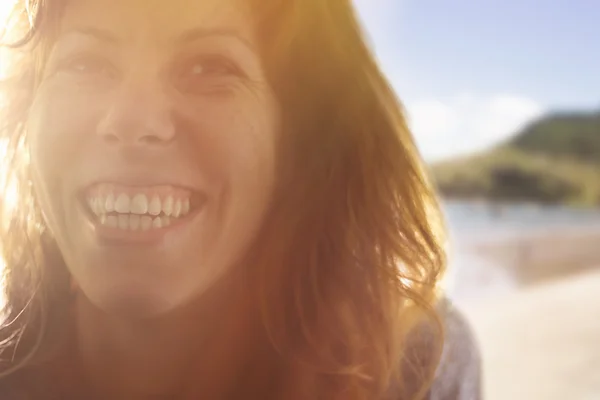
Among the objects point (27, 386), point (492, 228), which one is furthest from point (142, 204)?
point (492, 228)

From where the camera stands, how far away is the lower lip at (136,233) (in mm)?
552

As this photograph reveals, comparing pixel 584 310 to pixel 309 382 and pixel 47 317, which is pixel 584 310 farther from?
pixel 47 317

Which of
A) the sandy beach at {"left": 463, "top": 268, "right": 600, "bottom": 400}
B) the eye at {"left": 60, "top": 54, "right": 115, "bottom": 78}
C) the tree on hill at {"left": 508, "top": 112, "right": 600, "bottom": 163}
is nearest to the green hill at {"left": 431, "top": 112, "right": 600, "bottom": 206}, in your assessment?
the tree on hill at {"left": 508, "top": 112, "right": 600, "bottom": 163}

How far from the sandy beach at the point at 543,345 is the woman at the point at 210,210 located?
0.75 feet

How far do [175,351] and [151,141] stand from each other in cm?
21

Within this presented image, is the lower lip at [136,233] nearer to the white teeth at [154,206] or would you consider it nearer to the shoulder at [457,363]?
the white teeth at [154,206]

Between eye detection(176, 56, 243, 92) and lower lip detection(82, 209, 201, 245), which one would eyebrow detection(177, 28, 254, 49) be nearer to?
eye detection(176, 56, 243, 92)

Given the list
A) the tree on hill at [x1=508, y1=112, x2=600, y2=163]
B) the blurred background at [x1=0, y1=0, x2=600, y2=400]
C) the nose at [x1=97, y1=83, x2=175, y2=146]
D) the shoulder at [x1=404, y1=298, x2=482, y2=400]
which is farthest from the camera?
the tree on hill at [x1=508, y1=112, x2=600, y2=163]

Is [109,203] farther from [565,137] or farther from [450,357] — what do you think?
[565,137]

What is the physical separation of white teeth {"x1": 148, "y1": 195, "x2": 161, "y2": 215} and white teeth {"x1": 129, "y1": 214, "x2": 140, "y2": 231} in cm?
1

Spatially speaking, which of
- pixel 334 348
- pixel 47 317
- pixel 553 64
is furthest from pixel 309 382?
pixel 553 64

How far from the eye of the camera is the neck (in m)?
0.60

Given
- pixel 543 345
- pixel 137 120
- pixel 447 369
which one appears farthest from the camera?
pixel 543 345

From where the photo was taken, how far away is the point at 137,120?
1.78 ft
